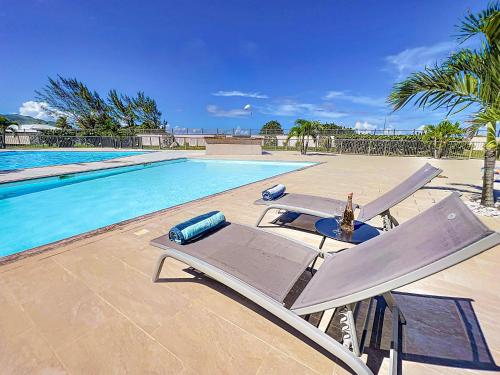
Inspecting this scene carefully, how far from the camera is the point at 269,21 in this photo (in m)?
26.0

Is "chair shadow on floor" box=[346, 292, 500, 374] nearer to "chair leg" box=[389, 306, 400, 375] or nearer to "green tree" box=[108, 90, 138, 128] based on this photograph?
"chair leg" box=[389, 306, 400, 375]

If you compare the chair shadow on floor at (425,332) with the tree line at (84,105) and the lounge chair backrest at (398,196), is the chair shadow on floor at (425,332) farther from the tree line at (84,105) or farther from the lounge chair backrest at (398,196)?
the tree line at (84,105)

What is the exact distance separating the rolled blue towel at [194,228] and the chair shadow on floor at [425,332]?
2.20ft

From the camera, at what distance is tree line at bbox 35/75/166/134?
1506 inches

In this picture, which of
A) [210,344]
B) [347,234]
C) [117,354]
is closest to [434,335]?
[347,234]

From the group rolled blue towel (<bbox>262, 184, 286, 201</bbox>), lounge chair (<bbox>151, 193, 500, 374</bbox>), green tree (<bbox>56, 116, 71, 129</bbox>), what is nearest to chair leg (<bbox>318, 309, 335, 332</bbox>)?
lounge chair (<bbox>151, 193, 500, 374</bbox>)

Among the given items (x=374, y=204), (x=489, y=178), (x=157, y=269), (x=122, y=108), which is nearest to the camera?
(x=157, y=269)

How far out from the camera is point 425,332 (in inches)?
74.3

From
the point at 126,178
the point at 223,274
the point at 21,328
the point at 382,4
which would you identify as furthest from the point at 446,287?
the point at 382,4

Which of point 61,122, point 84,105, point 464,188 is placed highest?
point 84,105

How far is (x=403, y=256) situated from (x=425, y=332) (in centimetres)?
96

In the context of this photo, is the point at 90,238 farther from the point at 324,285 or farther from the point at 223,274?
the point at 324,285

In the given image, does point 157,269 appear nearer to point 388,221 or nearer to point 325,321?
Result: point 325,321

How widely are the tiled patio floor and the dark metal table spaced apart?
0.66 m
